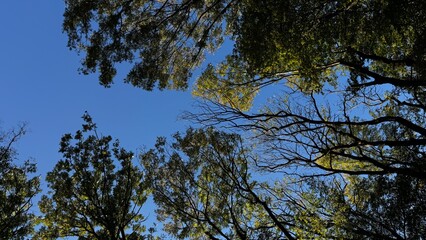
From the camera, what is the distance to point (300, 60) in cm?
793

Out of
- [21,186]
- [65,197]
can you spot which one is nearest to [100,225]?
[65,197]

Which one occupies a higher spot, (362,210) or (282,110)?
(282,110)

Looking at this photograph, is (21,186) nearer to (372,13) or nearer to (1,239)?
(1,239)

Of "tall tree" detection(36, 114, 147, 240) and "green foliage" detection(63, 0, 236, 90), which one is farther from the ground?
"green foliage" detection(63, 0, 236, 90)

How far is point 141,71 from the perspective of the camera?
37.2ft

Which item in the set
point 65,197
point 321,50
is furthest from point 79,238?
point 321,50

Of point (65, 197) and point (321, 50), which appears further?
point (65, 197)

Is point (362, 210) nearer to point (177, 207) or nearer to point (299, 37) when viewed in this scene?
point (177, 207)

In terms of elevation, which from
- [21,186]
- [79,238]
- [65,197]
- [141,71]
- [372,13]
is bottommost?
[79,238]

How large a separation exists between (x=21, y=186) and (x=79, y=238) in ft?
13.1

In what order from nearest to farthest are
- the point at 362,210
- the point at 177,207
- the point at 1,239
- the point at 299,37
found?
1. the point at 299,37
2. the point at 1,239
3. the point at 177,207
4. the point at 362,210

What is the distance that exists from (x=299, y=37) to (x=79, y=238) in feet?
23.4

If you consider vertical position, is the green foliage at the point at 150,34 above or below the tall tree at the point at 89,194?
above

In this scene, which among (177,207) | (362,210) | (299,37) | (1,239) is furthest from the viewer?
(362,210)
